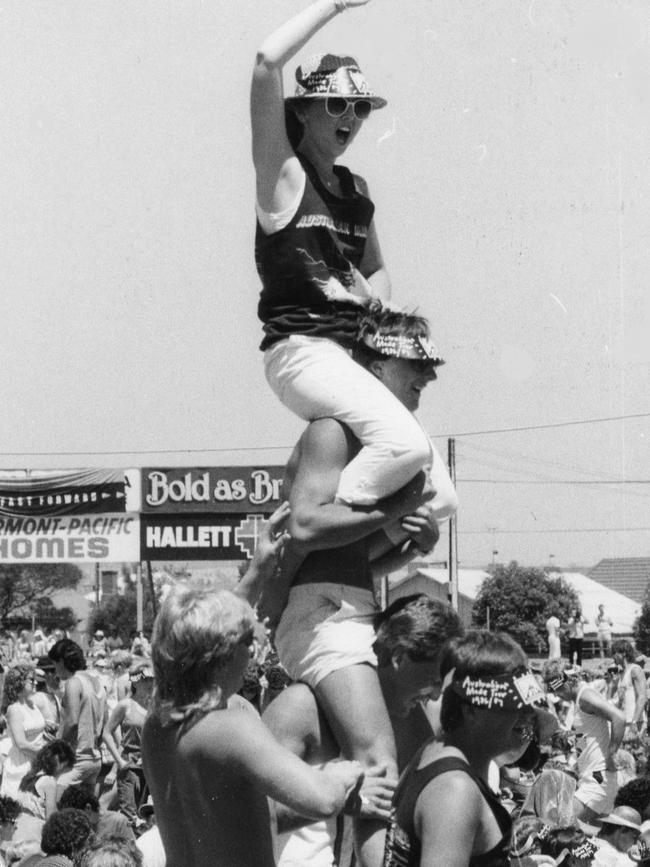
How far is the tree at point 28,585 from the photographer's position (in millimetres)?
102312

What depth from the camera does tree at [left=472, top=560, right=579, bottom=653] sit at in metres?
82.8

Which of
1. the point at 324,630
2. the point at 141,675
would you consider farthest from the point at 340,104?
the point at 141,675

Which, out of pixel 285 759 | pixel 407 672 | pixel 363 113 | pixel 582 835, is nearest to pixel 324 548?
pixel 407 672

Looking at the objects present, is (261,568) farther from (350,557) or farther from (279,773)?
(279,773)

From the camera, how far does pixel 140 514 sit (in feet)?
106

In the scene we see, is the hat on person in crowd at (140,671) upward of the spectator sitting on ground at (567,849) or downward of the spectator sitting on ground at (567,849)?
downward

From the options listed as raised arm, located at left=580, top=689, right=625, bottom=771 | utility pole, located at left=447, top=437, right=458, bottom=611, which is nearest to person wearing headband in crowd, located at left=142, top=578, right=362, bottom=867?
raised arm, located at left=580, top=689, right=625, bottom=771

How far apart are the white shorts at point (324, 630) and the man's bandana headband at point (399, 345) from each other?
732 mm

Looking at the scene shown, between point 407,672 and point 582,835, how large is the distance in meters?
2.81

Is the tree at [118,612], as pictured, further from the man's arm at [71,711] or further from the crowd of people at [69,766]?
the man's arm at [71,711]

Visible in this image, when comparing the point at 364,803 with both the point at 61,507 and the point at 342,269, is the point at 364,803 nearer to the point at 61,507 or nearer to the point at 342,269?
the point at 342,269

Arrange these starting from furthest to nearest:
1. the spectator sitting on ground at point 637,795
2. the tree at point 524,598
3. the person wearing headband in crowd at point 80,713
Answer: the tree at point 524,598
the person wearing headband in crowd at point 80,713
the spectator sitting on ground at point 637,795

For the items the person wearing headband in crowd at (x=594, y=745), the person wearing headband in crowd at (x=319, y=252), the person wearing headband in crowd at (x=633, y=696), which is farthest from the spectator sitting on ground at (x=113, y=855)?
the person wearing headband in crowd at (x=633, y=696)

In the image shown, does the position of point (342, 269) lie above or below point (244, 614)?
above
